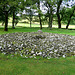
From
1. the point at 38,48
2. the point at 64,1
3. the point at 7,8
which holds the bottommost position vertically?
the point at 38,48

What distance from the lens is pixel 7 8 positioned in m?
24.9

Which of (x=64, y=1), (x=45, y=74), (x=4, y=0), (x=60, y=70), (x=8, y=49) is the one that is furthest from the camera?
(x=64, y=1)

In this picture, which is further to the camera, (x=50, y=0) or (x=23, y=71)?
(x=50, y=0)

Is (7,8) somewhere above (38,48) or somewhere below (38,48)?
above

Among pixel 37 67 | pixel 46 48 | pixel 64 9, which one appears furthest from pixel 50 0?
pixel 37 67

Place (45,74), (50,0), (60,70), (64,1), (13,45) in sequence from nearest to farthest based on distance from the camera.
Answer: (45,74), (60,70), (13,45), (50,0), (64,1)

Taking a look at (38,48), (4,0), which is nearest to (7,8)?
(4,0)

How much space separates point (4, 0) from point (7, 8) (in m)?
2.07

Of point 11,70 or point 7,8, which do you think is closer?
point 11,70

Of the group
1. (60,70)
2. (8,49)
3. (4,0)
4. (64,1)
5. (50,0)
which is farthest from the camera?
(64,1)

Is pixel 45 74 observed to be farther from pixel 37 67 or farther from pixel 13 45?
pixel 13 45

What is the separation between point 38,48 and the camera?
973 cm

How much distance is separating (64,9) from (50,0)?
1254 centimetres

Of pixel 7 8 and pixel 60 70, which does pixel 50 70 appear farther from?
pixel 7 8
